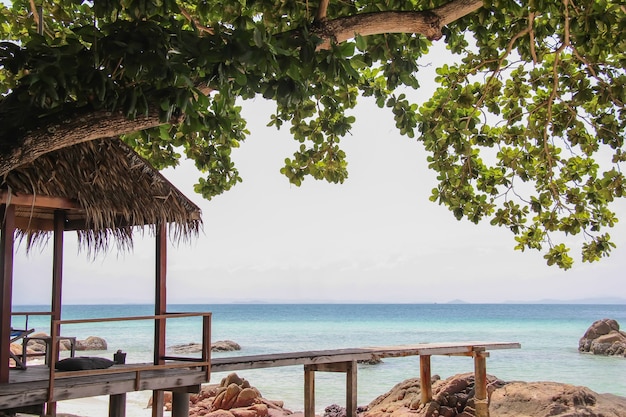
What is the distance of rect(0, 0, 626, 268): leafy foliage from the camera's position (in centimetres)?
388

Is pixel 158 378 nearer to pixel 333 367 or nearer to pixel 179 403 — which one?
pixel 179 403

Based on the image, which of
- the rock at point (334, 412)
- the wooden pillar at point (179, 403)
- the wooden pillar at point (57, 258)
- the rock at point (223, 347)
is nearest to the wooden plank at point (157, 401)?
the wooden pillar at point (179, 403)

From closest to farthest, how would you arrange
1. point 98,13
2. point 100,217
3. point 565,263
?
point 98,13 < point 100,217 < point 565,263

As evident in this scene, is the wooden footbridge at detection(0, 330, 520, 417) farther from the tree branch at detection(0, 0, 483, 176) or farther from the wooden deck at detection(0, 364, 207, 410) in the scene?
the tree branch at detection(0, 0, 483, 176)

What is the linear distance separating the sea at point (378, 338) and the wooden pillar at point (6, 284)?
1233 cm

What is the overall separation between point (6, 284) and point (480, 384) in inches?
270

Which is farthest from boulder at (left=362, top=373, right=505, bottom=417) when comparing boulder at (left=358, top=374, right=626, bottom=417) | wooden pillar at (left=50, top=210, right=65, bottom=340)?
wooden pillar at (left=50, top=210, right=65, bottom=340)

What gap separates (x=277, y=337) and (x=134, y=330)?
907cm

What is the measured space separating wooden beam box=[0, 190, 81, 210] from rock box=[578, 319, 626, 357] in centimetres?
2303

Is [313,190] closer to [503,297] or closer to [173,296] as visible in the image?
[503,297]

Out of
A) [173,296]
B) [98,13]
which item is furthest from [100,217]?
[173,296]

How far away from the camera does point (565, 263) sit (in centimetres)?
870

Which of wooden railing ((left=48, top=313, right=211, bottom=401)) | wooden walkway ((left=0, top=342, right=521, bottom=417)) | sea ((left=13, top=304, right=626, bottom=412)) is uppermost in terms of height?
wooden railing ((left=48, top=313, right=211, bottom=401))

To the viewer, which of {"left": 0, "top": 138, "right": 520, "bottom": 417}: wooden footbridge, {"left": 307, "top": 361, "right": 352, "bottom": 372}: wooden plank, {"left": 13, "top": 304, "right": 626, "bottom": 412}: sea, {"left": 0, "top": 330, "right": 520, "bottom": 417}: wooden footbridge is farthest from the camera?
{"left": 13, "top": 304, "right": 626, "bottom": 412}: sea
